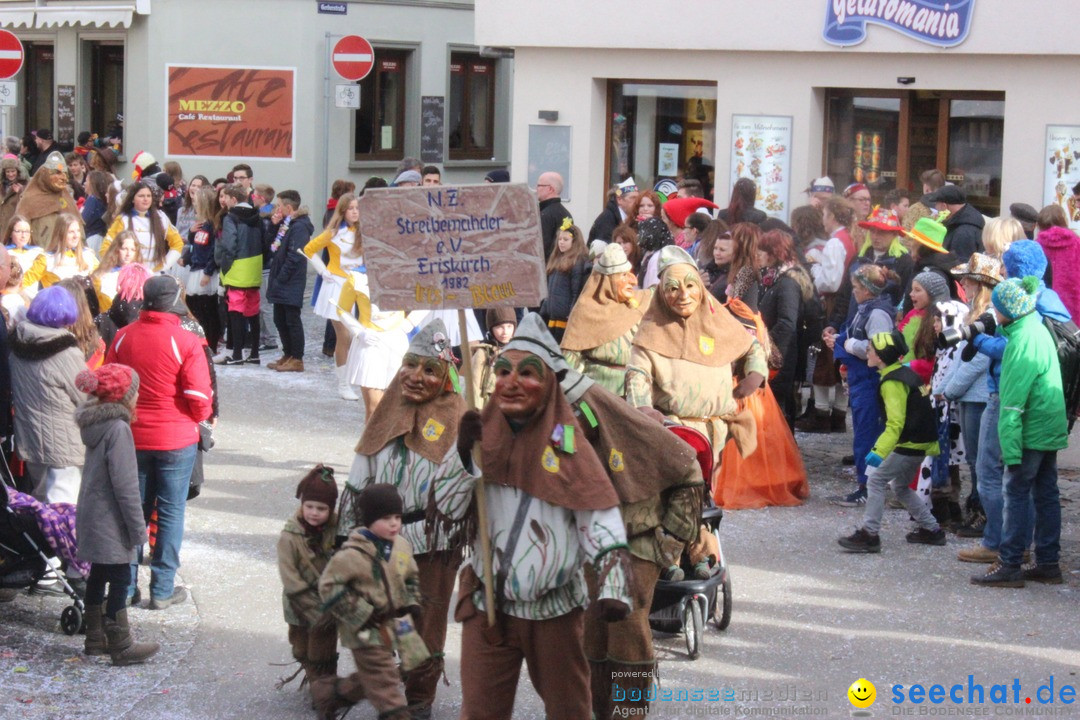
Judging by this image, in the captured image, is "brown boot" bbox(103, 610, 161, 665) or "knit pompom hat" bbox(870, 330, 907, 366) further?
"knit pompom hat" bbox(870, 330, 907, 366)

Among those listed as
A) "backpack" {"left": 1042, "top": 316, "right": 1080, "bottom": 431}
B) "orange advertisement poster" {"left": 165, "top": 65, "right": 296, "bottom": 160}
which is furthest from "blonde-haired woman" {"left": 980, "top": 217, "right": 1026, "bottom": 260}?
"orange advertisement poster" {"left": 165, "top": 65, "right": 296, "bottom": 160}

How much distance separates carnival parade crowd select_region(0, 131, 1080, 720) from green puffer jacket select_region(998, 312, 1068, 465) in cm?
1

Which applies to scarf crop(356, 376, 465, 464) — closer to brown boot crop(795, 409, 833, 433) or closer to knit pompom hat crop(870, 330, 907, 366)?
knit pompom hat crop(870, 330, 907, 366)

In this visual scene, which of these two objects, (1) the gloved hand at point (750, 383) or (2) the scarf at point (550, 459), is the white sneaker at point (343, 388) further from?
(2) the scarf at point (550, 459)

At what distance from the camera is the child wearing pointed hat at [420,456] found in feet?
21.1

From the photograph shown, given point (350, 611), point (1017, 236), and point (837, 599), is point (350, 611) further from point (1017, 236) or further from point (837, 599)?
point (1017, 236)

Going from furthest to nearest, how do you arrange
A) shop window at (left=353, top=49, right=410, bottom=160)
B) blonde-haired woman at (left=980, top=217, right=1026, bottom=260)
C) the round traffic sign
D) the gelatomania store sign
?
shop window at (left=353, top=49, right=410, bottom=160) < the round traffic sign < the gelatomania store sign < blonde-haired woman at (left=980, top=217, right=1026, bottom=260)

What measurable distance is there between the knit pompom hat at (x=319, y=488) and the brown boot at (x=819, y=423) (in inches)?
283

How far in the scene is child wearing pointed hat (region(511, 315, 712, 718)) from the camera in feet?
18.6

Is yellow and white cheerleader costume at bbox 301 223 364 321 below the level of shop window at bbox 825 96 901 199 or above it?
below

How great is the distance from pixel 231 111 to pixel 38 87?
17.4 ft

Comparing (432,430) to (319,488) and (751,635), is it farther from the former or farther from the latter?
(751,635)

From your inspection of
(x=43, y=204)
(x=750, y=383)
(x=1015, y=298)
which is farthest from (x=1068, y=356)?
(x=43, y=204)

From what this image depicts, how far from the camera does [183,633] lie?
771 cm
